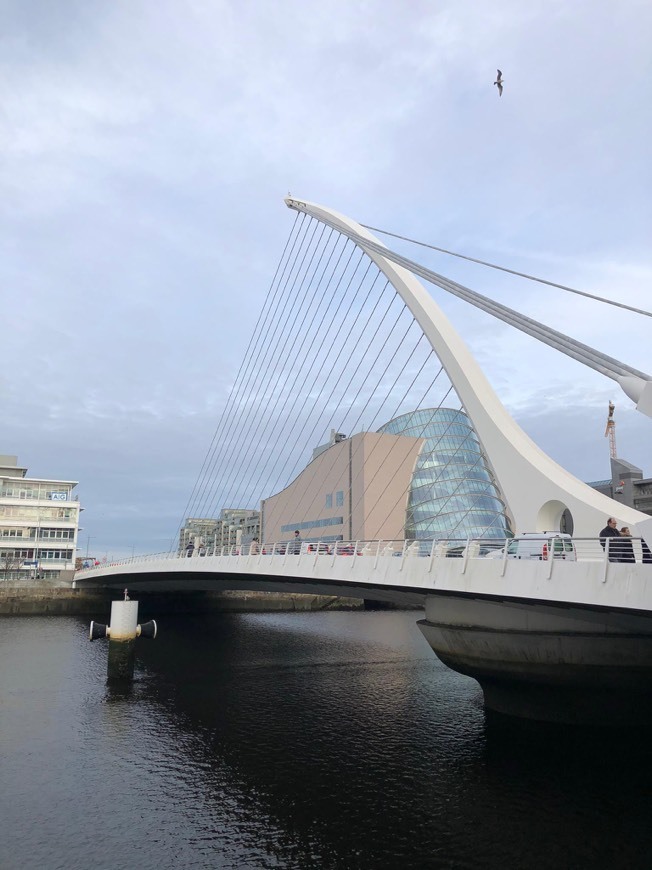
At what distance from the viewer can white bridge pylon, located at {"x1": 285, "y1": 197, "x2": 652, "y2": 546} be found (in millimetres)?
16125

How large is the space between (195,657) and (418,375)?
20248mm

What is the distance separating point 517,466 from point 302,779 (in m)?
10.2

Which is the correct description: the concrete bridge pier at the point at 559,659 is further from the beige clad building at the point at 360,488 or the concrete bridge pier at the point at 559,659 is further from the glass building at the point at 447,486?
the beige clad building at the point at 360,488

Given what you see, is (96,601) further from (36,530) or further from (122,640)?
(122,640)

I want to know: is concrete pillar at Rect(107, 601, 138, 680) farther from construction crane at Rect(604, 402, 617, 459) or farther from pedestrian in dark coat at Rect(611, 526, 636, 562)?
construction crane at Rect(604, 402, 617, 459)

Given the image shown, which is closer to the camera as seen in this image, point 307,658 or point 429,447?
point 307,658

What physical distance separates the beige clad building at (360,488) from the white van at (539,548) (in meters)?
53.2

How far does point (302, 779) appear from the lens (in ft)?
53.6

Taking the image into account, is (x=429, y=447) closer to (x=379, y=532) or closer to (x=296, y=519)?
(x=379, y=532)

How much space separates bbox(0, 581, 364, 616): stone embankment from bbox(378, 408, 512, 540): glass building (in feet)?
53.3

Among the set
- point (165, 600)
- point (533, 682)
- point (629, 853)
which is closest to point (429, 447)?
point (165, 600)

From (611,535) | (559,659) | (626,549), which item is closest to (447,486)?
(559,659)

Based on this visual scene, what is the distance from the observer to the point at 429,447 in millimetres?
78062

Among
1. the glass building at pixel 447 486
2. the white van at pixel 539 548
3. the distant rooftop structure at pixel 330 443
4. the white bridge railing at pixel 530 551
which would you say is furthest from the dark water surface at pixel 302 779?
the distant rooftop structure at pixel 330 443
